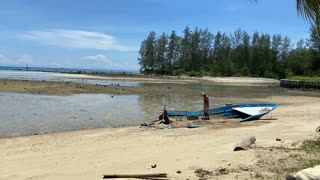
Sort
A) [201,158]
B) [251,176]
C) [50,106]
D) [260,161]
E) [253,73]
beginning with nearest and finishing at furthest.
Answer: [251,176]
[260,161]
[201,158]
[50,106]
[253,73]

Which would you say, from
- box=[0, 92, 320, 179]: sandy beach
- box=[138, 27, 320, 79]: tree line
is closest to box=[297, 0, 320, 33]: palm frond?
box=[0, 92, 320, 179]: sandy beach

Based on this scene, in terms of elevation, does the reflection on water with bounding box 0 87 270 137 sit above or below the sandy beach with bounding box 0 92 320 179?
below

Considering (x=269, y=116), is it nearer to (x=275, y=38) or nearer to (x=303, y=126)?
(x=303, y=126)

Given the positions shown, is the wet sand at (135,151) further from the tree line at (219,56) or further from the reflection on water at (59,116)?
the tree line at (219,56)

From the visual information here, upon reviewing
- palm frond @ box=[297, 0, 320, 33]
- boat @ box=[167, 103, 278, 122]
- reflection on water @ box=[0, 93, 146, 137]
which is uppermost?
palm frond @ box=[297, 0, 320, 33]

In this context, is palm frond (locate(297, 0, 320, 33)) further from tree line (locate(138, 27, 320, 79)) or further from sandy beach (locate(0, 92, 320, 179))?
tree line (locate(138, 27, 320, 79))

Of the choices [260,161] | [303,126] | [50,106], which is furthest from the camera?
[50,106]

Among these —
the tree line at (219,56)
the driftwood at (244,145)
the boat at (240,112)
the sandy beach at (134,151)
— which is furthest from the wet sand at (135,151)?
the tree line at (219,56)

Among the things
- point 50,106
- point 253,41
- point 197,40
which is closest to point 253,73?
point 253,41

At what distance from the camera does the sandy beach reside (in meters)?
10.0

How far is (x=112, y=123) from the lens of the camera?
73.5 feet

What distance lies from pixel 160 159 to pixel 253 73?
115238 mm

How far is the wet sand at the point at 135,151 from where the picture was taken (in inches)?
394

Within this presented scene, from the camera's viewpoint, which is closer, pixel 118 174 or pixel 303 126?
pixel 118 174
